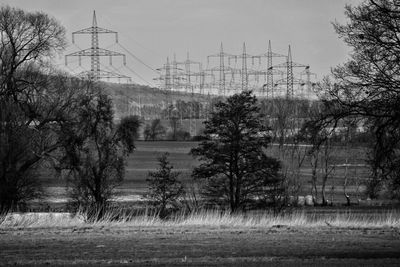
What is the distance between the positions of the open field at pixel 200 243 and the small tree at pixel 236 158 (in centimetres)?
3169

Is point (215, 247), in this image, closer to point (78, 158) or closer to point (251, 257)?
point (251, 257)

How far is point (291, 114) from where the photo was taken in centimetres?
9444

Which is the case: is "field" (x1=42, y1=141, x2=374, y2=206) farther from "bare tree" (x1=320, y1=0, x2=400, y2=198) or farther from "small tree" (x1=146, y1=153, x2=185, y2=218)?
"bare tree" (x1=320, y1=0, x2=400, y2=198)

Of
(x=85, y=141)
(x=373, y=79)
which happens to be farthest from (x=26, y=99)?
(x=373, y=79)

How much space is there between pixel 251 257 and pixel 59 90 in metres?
46.9

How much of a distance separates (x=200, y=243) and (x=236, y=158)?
41.2 m

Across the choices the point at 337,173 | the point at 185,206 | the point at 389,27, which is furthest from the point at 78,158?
the point at 337,173

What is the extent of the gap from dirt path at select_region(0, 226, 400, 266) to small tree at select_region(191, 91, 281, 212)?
108ft

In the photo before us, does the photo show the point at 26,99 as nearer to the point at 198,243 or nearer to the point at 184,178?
the point at 184,178

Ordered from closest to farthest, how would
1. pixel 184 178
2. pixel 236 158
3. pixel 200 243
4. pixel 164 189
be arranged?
pixel 200 243, pixel 164 189, pixel 236 158, pixel 184 178

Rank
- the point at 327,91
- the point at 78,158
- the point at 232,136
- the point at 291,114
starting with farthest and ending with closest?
the point at 291,114 → the point at 232,136 → the point at 78,158 → the point at 327,91

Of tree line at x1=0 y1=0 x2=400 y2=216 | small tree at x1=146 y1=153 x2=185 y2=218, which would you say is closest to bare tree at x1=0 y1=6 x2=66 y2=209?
tree line at x1=0 y1=0 x2=400 y2=216

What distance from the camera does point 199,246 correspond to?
15.6m

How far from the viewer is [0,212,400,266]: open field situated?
13352 mm
